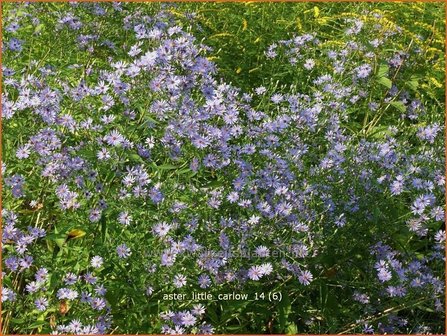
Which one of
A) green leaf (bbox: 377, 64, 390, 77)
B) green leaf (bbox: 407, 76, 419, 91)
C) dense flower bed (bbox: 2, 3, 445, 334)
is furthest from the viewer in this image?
green leaf (bbox: 407, 76, 419, 91)

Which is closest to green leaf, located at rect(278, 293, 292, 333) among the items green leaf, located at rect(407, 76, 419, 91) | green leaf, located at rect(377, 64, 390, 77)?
green leaf, located at rect(377, 64, 390, 77)

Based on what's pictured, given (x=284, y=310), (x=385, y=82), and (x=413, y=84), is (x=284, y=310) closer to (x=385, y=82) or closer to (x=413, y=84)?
(x=385, y=82)

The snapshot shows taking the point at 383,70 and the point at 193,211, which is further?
the point at 383,70

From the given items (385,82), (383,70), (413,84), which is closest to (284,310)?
(385,82)

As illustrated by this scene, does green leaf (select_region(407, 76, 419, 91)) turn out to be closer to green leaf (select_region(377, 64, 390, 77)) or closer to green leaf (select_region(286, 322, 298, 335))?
green leaf (select_region(377, 64, 390, 77))

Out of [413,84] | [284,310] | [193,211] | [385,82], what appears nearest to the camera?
[193,211]

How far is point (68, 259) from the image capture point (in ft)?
10.1

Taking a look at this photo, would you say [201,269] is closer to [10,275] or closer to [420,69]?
[10,275]

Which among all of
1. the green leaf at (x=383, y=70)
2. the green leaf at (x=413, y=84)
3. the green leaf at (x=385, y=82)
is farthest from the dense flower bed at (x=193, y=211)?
the green leaf at (x=413, y=84)

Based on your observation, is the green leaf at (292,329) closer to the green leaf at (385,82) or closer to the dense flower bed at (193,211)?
the dense flower bed at (193,211)

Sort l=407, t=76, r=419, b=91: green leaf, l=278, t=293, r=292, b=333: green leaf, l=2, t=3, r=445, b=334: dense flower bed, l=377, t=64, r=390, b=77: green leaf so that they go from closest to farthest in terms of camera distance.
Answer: l=2, t=3, r=445, b=334: dense flower bed
l=278, t=293, r=292, b=333: green leaf
l=377, t=64, r=390, b=77: green leaf
l=407, t=76, r=419, b=91: green leaf

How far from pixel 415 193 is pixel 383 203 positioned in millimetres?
183

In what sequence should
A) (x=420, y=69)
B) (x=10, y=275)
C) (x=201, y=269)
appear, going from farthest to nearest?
(x=420, y=69) → (x=10, y=275) → (x=201, y=269)

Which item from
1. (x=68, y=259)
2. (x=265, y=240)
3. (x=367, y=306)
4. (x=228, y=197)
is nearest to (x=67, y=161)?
(x=68, y=259)
